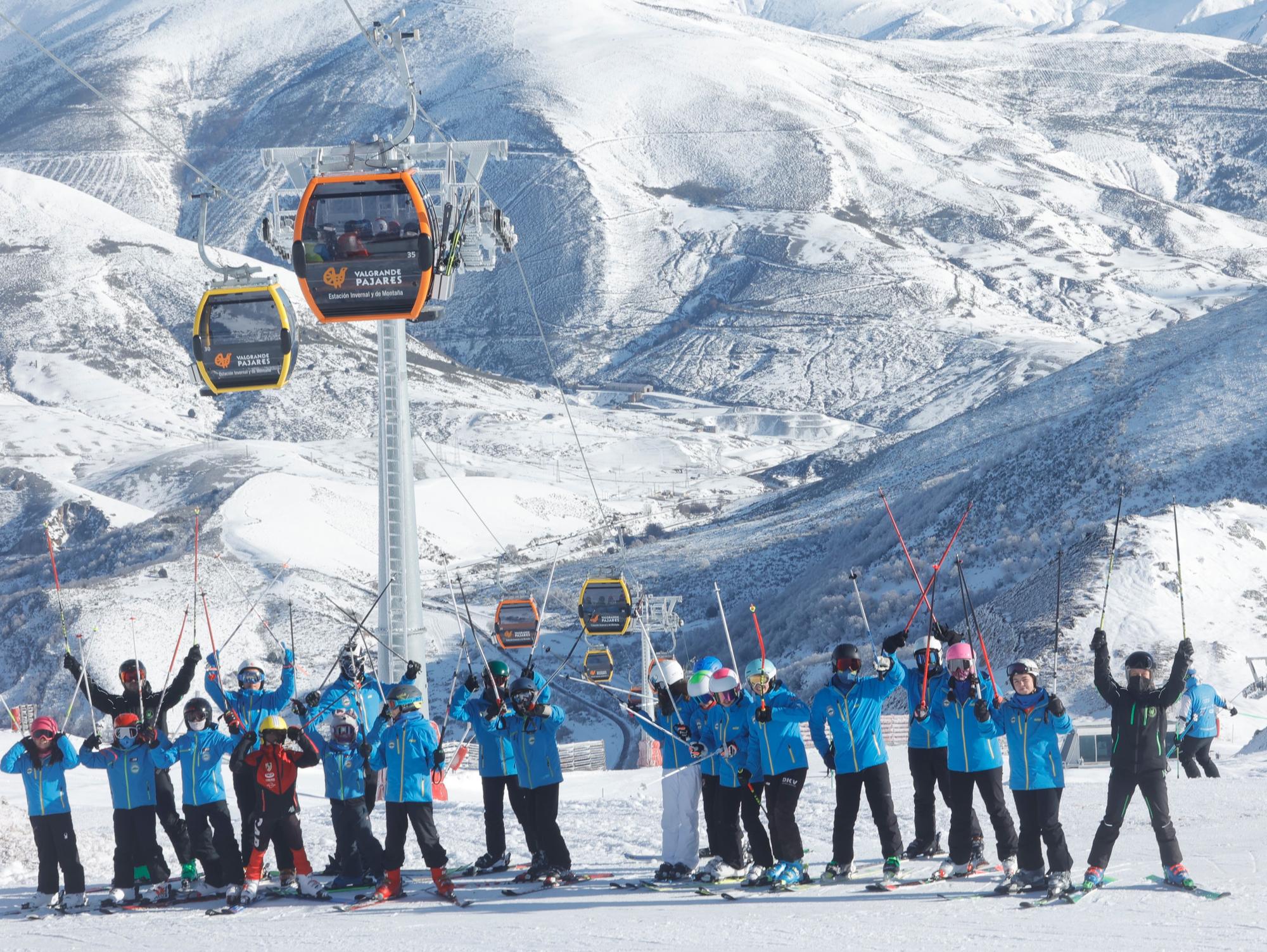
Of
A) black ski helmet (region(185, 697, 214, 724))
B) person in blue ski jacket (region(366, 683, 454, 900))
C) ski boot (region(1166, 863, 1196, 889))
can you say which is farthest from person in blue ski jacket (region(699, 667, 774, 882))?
black ski helmet (region(185, 697, 214, 724))

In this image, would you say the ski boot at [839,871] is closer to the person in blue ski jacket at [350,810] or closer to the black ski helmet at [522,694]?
the black ski helmet at [522,694]

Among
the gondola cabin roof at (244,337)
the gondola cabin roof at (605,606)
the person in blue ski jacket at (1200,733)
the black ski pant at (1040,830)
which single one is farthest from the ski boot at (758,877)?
the gondola cabin roof at (605,606)

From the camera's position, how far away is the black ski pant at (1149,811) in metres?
9.22

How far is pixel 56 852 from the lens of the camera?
10.7 meters

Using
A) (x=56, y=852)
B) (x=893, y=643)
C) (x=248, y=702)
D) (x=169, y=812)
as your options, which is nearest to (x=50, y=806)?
(x=56, y=852)

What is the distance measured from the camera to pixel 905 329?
138500mm

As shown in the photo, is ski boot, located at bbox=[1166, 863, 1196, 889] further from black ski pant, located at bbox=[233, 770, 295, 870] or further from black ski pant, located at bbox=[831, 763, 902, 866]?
black ski pant, located at bbox=[233, 770, 295, 870]

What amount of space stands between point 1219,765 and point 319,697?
10069mm

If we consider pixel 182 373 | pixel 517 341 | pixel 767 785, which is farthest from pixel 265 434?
pixel 767 785

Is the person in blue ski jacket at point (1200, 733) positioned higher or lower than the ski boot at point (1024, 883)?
higher

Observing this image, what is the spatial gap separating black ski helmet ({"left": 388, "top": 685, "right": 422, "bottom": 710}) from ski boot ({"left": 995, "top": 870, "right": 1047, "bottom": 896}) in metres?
3.94

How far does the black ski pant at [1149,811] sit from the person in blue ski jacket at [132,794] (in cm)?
623

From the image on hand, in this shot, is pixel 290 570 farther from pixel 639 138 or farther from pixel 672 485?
pixel 639 138

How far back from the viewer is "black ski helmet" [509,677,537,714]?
10.8 metres
